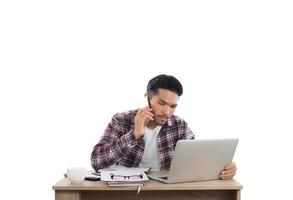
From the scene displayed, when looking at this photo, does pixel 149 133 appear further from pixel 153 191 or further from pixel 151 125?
pixel 153 191

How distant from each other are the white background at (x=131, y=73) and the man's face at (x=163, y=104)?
956mm

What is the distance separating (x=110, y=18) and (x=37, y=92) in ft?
2.59

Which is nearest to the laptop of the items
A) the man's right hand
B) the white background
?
the man's right hand

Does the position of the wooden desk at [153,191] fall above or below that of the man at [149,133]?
below

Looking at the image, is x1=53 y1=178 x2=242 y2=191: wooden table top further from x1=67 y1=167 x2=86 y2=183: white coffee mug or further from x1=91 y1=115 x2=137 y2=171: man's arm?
x1=91 y1=115 x2=137 y2=171: man's arm

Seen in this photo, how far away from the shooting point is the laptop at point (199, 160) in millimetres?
2350

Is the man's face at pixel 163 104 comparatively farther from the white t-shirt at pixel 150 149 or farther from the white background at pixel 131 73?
the white background at pixel 131 73

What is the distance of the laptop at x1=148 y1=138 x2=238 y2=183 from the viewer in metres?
2.35

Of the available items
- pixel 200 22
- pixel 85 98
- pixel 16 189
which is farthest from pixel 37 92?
pixel 200 22

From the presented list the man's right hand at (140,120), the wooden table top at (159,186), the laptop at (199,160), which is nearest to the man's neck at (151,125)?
the man's right hand at (140,120)

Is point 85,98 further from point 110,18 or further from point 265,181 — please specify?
point 265,181

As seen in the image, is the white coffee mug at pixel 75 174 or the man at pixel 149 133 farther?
the man at pixel 149 133

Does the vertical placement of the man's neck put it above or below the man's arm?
above

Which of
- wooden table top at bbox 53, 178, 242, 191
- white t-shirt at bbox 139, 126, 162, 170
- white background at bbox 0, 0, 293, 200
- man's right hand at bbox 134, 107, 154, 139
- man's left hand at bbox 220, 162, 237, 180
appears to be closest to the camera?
wooden table top at bbox 53, 178, 242, 191
